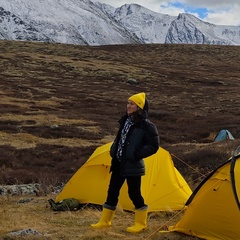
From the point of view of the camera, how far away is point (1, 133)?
26969mm

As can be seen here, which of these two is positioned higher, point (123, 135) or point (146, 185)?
point (123, 135)

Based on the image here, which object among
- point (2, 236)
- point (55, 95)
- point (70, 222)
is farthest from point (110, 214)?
point (55, 95)

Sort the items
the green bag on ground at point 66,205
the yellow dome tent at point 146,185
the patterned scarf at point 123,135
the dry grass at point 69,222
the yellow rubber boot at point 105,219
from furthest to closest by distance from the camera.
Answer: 1. the green bag on ground at point 66,205
2. the yellow dome tent at point 146,185
3. the yellow rubber boot at point 105,219
4. the dry grass at point 69,222
5. the patterned scarf at point 123,135

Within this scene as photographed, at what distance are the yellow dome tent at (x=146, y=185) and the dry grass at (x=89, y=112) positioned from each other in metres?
0.42

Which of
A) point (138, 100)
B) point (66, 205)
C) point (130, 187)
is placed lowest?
point (66, 205)

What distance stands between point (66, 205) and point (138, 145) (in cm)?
407

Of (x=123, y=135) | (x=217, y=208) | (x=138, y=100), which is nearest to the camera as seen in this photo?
(x=138, y=100)

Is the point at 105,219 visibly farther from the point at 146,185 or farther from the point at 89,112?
the point at 89,112

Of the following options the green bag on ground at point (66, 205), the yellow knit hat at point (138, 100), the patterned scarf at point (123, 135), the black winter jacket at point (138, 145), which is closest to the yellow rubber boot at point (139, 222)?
the black winter jacket at point (138, 145)

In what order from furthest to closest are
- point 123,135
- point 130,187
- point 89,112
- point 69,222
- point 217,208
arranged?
point 89,112 → point 69,222 → point 217,208 → point 130,187 → point 123,135

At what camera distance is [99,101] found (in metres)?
47.6

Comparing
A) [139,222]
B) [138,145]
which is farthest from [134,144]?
[139,222]

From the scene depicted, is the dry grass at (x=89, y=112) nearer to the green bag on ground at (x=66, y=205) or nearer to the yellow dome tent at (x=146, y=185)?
the green bag on ground at (x=66, y=205)

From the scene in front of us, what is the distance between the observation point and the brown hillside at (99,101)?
65.9ft
